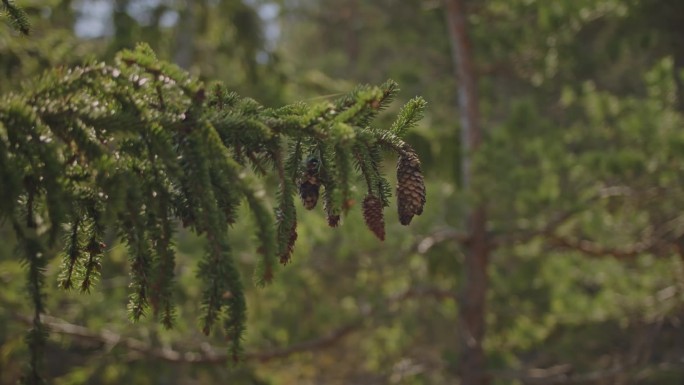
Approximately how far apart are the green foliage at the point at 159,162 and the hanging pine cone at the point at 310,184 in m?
0.03

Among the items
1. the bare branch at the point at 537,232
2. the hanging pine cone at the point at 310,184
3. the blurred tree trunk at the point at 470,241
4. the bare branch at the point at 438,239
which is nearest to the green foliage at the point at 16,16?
the hanging pine cone at the point at 310,184

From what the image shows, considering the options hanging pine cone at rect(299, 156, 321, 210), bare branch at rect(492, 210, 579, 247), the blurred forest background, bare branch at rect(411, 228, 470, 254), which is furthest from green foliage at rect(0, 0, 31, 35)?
bare branch at rect(492, 210, 579, 247)

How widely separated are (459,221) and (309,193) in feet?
23.7

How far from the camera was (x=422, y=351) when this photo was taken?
42.9 ft

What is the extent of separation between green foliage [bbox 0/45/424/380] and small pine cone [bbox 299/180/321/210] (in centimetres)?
5

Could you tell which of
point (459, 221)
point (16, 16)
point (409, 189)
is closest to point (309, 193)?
point (409, 189)

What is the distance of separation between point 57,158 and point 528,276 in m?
7.98

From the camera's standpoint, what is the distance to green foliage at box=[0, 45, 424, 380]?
5.41 feet

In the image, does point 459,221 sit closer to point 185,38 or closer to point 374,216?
point 185,38

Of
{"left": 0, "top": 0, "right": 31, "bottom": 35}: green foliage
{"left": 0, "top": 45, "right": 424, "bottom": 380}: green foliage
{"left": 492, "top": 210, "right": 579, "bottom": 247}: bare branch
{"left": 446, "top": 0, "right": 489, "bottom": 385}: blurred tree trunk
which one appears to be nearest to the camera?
{"left": 0, "top": 45, "right": 424, "bottom": 380}: green foliage

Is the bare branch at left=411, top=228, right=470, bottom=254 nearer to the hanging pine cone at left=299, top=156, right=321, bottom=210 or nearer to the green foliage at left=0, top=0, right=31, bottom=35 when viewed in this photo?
the hanging pine cone at left=299, top=156, right=321, bottom=210

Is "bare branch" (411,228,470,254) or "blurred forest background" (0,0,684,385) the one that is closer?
"blurred forest background" (0,0,684,385)

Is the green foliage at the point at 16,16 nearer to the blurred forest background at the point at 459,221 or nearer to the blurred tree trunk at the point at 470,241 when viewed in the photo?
the blurred forest background at the point at 459,221

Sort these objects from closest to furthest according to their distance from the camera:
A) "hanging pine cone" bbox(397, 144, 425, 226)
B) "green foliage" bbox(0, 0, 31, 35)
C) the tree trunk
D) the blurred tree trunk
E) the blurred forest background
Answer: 1. "hanging pine cone" bbox(397, 144, 425, 226)
2. "green foliage" bbox(0, 0, 31, 35)
3. the blurred forest background
4. the blurred tree trunk
5. the tree trunk
